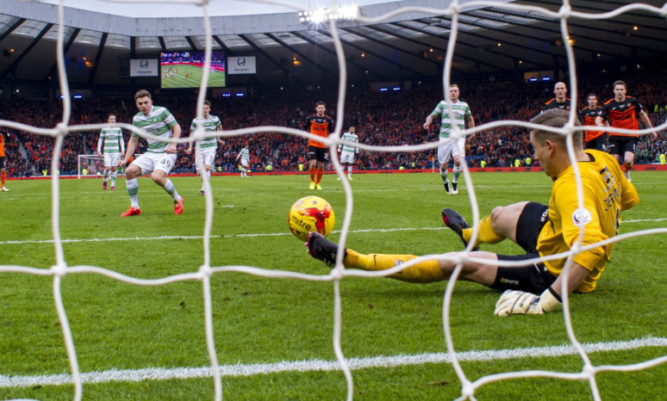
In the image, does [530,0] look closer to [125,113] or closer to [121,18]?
[121,18]

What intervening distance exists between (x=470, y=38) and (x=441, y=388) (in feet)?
99.8

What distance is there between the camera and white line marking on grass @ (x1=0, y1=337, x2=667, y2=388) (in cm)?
192

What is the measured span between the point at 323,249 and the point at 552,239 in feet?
3.72

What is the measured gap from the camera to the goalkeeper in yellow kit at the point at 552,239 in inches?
101

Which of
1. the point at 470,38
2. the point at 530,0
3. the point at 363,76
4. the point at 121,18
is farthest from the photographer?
the point at 363,76

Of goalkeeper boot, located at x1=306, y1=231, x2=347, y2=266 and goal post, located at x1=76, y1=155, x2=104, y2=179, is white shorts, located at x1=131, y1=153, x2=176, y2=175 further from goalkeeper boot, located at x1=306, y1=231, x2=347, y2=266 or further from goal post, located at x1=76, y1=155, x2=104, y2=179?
goal post, located at x1=76, y1=155, x2=104, y2=179

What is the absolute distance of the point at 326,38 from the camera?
30.1 m

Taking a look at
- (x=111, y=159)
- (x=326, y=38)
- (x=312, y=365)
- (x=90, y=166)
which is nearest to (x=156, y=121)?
(x=312, y=365)

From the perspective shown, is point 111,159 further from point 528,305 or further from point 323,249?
point 528,305

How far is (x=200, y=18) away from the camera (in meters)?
28.0

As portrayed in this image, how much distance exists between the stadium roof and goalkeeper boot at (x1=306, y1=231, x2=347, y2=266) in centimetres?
2201

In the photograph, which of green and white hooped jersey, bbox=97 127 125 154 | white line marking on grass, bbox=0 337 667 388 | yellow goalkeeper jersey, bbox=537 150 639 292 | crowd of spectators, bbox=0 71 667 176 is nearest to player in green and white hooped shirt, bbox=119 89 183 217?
yellow goalkeeper jersey, bbox=537 150 639 292

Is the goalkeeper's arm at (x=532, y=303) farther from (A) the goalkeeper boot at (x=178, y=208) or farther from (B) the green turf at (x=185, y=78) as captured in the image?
(B) the green turf at (x=185, y=78)

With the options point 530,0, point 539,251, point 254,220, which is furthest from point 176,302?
point 530,0
